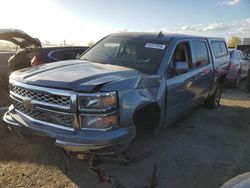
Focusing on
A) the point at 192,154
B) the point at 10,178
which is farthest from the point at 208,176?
the point at 10,178

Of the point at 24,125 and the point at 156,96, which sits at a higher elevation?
the point at 156,96

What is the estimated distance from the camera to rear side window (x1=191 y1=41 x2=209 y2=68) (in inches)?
230

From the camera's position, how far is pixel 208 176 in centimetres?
405

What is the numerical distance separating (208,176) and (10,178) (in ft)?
8.76

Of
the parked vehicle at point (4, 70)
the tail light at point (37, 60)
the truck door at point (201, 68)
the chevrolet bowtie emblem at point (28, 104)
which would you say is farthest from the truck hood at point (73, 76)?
the parked vehicle at point (4, 70)

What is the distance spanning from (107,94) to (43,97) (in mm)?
812

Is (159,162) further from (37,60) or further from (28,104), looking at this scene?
(37,60)

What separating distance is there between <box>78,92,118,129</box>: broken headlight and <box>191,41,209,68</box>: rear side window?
2937 mm

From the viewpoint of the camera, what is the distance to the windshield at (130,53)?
15.2 feet

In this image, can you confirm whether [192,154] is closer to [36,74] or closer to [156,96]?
[156,96]

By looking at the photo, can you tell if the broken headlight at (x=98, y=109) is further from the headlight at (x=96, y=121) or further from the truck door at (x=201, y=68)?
the truck door at (x=201, y=68)

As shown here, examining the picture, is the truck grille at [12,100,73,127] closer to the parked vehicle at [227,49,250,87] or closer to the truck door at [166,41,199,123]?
the truck door at [166,41,199,123]

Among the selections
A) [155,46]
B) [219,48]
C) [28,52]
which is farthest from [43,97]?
[219,48]

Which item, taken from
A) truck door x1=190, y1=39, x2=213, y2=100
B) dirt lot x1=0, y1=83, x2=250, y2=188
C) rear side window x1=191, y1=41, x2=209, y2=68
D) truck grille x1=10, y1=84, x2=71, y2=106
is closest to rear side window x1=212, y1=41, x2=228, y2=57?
truck door x1=190, y1=39, x2=213, y2=100
